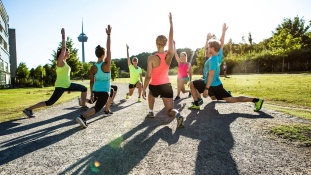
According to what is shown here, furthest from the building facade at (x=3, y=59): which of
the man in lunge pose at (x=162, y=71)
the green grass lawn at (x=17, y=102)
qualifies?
the man in lunge pose at (x=162, y=71)

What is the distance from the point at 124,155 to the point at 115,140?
26.2 inches

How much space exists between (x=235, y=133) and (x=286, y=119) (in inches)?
69.5

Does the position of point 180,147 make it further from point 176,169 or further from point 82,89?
point 82,89

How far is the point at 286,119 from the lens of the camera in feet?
13.7

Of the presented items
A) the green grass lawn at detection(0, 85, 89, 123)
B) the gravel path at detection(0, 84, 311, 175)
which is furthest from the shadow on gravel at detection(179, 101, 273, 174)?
the green grass lawn at detection(0, 85, 89, 123)

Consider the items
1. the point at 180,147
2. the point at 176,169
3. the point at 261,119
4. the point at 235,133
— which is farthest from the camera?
the point at 261,119

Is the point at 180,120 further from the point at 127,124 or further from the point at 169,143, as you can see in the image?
the point at 127,124

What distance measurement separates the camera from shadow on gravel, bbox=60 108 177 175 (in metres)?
2.22

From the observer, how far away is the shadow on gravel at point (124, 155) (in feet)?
7.28

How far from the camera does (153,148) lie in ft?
9.20

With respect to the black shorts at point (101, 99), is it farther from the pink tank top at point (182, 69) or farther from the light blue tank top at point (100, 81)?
the pink tank top at point (182, 69)

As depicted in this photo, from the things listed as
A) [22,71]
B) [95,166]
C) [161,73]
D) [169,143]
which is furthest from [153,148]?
[22,71]

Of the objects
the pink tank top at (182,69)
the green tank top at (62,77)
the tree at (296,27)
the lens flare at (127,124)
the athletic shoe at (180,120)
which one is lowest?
the lens flare at (127,124)

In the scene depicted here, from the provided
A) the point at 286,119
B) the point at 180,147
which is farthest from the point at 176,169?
the point at 286,119
